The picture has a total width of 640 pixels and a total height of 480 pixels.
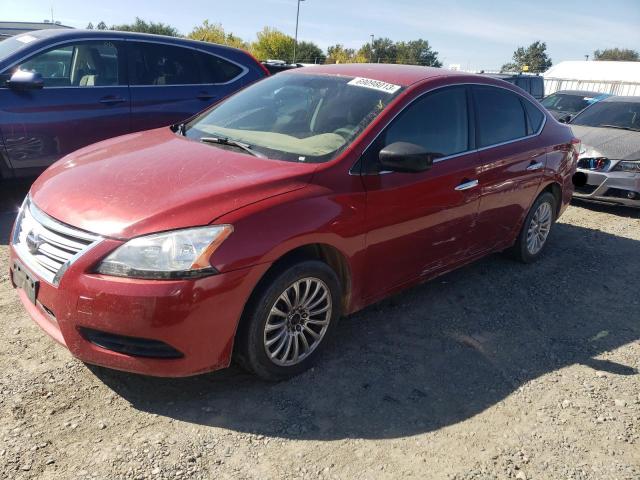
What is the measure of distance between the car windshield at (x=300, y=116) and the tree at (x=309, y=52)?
6401 cm

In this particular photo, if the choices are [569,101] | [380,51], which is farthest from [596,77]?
[380,51]

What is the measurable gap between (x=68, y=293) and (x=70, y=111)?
3.76m

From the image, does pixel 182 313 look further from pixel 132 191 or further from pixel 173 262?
pixel 132 191

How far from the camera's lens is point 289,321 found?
3047mm

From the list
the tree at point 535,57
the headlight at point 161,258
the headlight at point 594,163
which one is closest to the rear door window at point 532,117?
the headlight at point 594,163

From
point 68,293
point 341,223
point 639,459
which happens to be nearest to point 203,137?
point 341,223

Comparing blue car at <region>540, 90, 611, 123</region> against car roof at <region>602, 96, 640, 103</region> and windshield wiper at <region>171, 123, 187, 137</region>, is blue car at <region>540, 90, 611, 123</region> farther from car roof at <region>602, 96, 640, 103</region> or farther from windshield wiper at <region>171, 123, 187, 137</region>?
→ windshield wiper at <region>171, 123, 187, 137</region>

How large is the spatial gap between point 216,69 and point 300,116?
3.57 m

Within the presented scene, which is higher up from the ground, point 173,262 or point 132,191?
point 132,191

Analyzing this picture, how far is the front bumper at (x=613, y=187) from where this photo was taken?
705cm

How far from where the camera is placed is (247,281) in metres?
2.69

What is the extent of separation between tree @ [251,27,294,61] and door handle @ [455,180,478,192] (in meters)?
66.5

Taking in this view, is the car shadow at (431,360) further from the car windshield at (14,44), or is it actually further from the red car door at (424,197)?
the car windshield at (14,44)

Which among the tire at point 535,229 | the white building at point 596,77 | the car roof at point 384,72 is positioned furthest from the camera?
the white building at point 596,77
